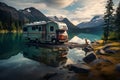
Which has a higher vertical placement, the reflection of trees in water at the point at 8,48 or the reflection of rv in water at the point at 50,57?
the reflection of trees in water at the point at 8,48

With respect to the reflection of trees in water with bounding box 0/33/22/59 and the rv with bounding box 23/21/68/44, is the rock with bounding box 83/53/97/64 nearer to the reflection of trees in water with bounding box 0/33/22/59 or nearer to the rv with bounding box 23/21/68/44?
the reflection of trees in water with bounding box 0/33/22/59

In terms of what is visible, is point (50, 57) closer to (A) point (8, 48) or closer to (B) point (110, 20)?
(A) point (8, 48)

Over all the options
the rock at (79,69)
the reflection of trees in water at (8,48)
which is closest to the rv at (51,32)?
the reflection of trees in water at (8,48)

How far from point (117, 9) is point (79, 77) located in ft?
131

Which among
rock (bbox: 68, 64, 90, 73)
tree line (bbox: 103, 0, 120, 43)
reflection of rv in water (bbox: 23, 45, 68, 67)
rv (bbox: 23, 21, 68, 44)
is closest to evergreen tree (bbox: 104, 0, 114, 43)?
tree line (bbox: 103, 0, 120, 43)

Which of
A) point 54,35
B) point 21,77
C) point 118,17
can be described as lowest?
point 21,77

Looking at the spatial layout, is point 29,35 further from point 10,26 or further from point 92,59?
point 10,26

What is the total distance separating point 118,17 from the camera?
47781mm

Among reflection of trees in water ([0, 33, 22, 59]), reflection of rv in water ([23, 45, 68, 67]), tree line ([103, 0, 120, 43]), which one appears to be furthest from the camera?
tree line ([103, 0, 120, 43])

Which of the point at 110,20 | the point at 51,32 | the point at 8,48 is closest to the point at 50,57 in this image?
the point at 51,32

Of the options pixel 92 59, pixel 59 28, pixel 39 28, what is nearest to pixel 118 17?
pixel 59 28

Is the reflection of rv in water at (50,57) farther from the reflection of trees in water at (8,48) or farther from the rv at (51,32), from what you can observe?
the rv at (51,32)

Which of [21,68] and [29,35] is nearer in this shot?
[21,68]

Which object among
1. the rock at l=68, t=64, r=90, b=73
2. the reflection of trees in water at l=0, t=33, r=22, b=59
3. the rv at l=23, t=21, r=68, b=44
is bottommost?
the rock at l=68, t=64, r=90, b=73
